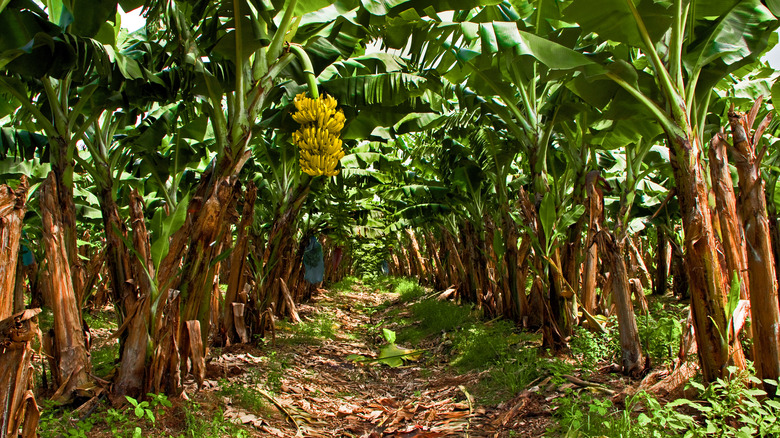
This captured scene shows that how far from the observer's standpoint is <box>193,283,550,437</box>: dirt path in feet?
12.6

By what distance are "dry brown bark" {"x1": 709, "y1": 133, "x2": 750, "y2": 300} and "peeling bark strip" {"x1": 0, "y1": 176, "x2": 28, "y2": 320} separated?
395 cm

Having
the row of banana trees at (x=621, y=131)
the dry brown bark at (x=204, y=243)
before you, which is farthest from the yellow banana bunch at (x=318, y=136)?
the row of banana trees at (x=621, y=131)

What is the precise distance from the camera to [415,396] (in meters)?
4.96

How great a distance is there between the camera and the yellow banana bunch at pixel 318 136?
9.82ft

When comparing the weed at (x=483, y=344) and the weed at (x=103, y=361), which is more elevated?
the weed at (x=103, y=361)

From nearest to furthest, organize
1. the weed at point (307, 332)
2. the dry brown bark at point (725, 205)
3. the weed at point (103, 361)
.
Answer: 1. the dry brown bark at point (725, 205)
2. the weed at point (103, 361)
3. the weed at point (307, 332)

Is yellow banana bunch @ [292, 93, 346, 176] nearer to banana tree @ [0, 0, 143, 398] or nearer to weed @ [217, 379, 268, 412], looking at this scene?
banana tree @ [0, 0, 143, 398]

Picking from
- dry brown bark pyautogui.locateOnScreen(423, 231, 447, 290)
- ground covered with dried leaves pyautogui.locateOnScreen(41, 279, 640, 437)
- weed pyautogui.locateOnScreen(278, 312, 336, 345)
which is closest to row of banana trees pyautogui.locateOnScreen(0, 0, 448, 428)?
ground covered with dried leaves pyautogui.locateOnScreen(41, 279, 640, 437)

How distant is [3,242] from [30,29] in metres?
2.53

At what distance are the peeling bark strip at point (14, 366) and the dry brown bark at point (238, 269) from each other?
334 cm

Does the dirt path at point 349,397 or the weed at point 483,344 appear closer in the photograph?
the dirt path at point 349,397

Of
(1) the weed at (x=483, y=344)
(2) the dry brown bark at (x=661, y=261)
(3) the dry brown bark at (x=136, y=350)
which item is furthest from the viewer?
(2) the dry brown bark at (x=661, y=261)

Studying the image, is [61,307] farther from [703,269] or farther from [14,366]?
[703,269]

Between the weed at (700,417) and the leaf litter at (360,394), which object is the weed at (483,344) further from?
the weed at (700,417)
